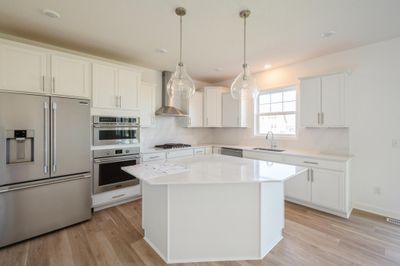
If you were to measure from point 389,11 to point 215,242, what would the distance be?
3136 mm

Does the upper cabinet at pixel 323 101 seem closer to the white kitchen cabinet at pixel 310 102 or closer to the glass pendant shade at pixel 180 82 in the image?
the white kitchen cabinet at pixel 310 102

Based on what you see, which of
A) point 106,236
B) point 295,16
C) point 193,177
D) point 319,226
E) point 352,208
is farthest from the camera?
point 352,208

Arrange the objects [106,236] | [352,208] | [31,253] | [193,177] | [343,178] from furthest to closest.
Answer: [352,208]
[343,178]
[106,236]
[31,253]
[193,177]

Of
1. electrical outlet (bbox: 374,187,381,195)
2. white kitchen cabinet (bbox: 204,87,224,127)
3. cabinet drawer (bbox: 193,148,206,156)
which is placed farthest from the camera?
white kitchen cabinet (bbox: 204,87,224,127)

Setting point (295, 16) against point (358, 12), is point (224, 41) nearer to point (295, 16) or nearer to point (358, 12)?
point (295, 16)

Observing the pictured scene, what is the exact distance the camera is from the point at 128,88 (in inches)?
131

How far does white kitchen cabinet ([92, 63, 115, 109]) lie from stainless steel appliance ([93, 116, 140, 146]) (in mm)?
235

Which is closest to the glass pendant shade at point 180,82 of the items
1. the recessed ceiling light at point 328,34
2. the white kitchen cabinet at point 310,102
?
the recessed ceiling light at point 328,34

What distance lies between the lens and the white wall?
2807mm

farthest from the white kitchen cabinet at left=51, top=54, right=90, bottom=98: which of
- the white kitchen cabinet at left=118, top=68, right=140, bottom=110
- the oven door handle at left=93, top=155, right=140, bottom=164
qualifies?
the oven door handle at left=93, top=155, right=140, bottom=164

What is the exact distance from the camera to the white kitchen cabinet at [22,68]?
2.19 metres

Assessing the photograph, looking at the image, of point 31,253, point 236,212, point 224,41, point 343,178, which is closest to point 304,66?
point 224,41

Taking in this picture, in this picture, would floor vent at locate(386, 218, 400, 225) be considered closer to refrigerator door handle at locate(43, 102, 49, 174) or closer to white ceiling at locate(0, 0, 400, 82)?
white ceiling at locate(0, 0, 400, 82)

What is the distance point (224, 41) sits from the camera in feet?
9.46
